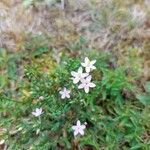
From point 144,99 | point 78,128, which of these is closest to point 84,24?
point 144,99

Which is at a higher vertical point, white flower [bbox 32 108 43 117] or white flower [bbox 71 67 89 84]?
white flower [bbox 71 67 89 84]

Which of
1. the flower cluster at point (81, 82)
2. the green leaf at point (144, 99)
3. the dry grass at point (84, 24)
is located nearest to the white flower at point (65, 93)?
the flower cluster at point (81, 82)

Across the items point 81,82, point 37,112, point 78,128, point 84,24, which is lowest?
point 78,128

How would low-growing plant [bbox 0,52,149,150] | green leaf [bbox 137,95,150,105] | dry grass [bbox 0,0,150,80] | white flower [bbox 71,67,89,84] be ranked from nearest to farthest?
white flower [bbox 71,67,89,84] → low-growing plant [bbox 0,52,149,150] → green leaf [bbox 137,95,150,105] → dry grass [bbox 0,0,150,80]

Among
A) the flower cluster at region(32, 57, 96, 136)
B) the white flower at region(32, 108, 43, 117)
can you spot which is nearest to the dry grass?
the flower cluster at region(32, 57, 96, 136)

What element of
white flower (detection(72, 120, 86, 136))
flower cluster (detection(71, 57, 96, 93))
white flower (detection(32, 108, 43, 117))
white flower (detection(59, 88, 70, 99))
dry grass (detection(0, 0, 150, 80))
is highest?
dry grass (detection(0, 0, 150, 80))

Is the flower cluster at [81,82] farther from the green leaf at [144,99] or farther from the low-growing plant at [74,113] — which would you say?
the green leaf at [144,99]

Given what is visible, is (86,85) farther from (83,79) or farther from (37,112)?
(37,112)

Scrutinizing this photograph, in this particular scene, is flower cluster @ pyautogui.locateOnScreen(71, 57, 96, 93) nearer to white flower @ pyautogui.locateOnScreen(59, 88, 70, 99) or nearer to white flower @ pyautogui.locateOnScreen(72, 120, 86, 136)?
white flower @ pyautogui.locateOnScreen(59, 88, 70, 99)

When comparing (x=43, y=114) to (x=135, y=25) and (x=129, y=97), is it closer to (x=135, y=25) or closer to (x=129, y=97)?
(x=129, y=97)
